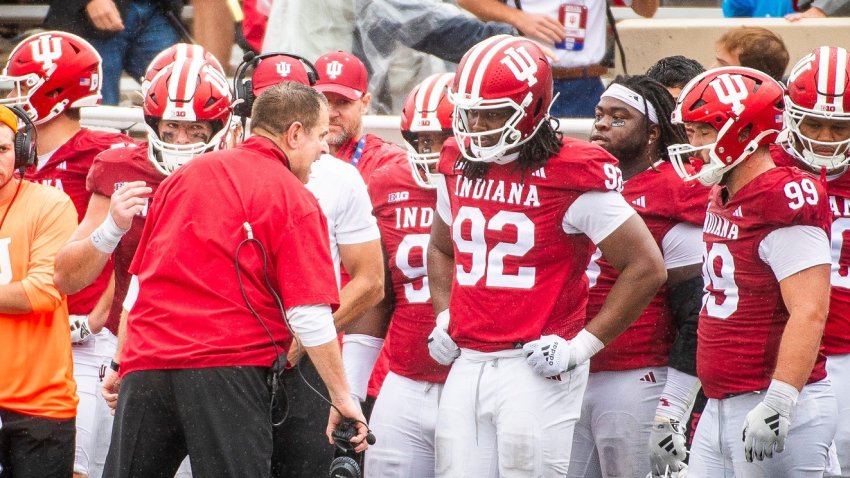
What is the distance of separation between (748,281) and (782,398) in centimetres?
43

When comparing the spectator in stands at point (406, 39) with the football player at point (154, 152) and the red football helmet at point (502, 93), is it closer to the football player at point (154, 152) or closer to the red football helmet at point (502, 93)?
the football player at point (154, 152)

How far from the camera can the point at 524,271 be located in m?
4.77

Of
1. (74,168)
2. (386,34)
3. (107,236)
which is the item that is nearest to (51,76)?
(74,168)

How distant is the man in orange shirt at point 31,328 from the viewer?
5305 millimetres

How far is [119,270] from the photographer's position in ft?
19.0

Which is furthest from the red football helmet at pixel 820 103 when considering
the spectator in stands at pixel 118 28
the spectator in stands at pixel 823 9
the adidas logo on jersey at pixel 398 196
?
the spectator in stands at pixel 118 28

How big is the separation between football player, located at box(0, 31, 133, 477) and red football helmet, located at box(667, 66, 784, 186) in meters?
2.34

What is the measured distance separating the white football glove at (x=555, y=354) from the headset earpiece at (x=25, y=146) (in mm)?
2192

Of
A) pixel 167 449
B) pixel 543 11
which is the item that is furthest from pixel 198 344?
pixel 543 11

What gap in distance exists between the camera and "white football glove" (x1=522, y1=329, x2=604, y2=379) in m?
4.64

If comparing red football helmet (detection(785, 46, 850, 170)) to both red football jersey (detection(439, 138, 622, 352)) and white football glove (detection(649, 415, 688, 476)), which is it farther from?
white football glove (detection(649, 415, 688, 476))

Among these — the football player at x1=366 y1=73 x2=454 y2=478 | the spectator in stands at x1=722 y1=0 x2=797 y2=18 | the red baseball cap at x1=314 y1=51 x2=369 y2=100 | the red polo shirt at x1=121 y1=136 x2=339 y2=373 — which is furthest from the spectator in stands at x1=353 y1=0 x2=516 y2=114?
the red polo shirt at x1=121 y1=136 x2=339 y2=373

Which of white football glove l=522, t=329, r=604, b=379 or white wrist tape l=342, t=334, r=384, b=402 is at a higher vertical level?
white football glove l=522, t=329, r=604, b=379

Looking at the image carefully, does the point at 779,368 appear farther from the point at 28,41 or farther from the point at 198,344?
the point at 28,41
